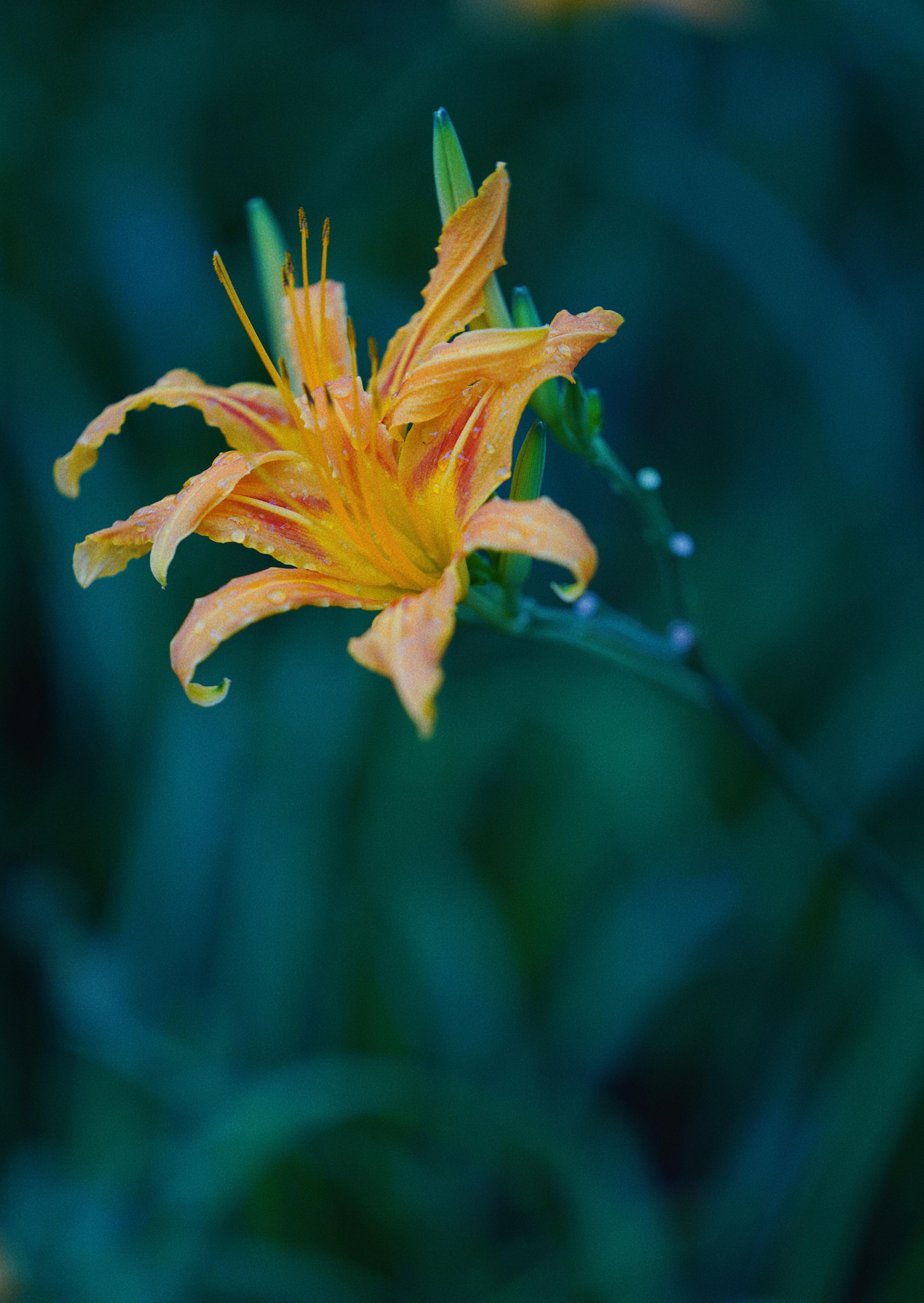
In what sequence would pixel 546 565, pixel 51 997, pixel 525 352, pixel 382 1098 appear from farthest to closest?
pixel 546 565
pixel 51 997
pixel 382 1098
pixel 525 352

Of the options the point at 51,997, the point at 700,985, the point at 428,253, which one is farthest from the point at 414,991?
the point at 428,253

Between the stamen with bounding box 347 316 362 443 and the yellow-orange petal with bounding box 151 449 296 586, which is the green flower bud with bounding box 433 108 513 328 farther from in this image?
the yellow-orange petal with bounding box 151 449 296 586

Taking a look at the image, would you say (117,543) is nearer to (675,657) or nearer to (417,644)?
(417,644)

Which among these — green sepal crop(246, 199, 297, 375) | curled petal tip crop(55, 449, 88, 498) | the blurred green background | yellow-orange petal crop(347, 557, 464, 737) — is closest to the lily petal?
yellow-orange petal crop(347, 557, 464, 737)

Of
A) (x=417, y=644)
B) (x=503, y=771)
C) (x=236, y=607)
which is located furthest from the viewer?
(x=503, y=771)

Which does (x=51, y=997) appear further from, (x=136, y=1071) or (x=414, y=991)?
(x=414, y=991)

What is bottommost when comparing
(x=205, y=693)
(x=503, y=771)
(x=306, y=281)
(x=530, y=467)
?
(x=503, y=771)

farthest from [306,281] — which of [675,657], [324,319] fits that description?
[675,657]
